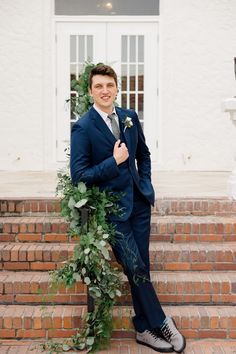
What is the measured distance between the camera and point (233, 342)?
368cm

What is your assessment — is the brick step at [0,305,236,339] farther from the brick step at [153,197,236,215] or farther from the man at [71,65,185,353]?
the brick step at [153,197,236,215]

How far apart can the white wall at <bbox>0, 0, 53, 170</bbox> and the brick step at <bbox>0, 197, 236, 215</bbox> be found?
3.45 metres

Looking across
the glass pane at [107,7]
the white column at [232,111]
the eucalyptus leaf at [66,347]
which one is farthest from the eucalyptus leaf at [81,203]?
the glass pane at [107,7]

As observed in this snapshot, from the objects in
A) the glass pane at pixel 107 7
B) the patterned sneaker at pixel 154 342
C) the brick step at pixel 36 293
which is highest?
the glass pane at pixel 107 7

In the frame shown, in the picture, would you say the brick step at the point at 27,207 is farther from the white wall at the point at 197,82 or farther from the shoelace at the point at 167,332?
the white wall at the point at 197,82

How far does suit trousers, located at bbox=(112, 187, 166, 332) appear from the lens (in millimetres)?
3293

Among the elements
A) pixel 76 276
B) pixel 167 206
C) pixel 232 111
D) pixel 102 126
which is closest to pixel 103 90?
pixel 102 126

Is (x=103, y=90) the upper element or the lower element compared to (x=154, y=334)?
upper

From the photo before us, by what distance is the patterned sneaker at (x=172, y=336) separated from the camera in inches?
135

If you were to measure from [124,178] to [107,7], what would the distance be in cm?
532

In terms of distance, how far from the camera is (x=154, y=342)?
346 cm

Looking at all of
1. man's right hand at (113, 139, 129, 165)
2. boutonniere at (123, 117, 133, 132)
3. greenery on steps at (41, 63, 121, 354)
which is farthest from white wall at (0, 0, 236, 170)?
man's right hand at (113, 139, 129, 165)

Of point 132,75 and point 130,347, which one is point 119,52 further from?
point 130,347

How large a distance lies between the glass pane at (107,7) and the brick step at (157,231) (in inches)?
180
